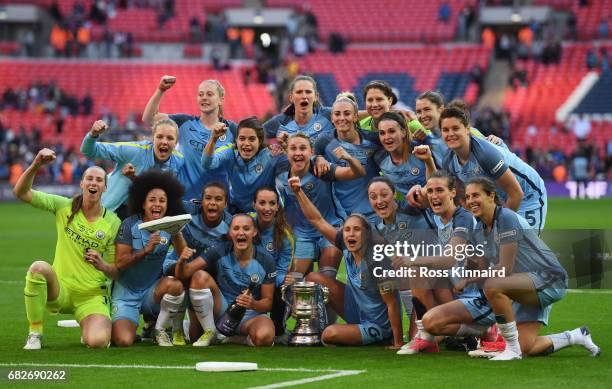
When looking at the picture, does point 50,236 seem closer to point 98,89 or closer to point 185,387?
point 185,387

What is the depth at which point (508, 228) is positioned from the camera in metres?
8.52

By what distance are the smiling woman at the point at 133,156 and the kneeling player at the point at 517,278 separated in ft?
9.18

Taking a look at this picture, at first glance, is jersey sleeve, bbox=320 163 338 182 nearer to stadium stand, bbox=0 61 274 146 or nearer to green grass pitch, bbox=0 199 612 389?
green grass pitch, bbox=0 199 612 389

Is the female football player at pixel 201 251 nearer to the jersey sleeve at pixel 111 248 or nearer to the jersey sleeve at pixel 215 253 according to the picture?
the jersey sleeve at pixel 215 253

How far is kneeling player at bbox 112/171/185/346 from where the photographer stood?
31.2ft

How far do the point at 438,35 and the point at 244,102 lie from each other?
8212 millimetres

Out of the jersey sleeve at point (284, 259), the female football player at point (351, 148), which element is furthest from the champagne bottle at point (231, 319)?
the female football player at point (351, 148)

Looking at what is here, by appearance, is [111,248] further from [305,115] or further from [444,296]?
[444,296]

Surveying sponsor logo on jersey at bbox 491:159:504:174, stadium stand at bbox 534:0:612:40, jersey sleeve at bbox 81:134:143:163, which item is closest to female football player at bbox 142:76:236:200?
jersey sleeve at bbox 81:134:143:163

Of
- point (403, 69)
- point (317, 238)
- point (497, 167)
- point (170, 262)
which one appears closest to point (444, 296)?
point (497, 167)

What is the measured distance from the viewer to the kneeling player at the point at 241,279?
9.56 meters

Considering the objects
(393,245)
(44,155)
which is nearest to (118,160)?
(44,155)

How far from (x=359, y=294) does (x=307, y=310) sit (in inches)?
16.8

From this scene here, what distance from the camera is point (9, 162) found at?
34.6 meters
